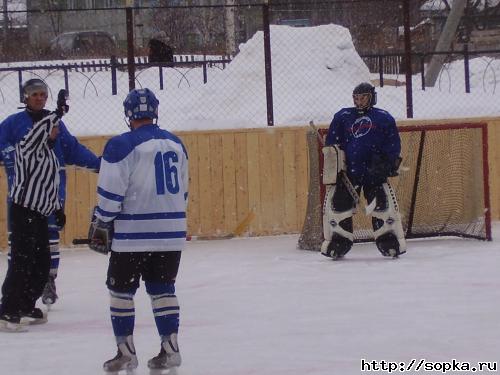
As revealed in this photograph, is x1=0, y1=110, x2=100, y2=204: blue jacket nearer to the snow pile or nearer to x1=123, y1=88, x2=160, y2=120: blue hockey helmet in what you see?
x1=123, y1=88, x2=160, y2=120: blue hockey helmet

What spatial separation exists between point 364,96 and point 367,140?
1.18ft

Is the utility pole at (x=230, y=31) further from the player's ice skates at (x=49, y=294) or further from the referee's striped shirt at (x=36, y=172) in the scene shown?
the referee's striped shirt at (x=36, y=172)

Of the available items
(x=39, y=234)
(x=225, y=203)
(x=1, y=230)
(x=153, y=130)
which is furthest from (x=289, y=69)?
(x=153, y=130)

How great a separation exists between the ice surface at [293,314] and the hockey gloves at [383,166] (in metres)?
Answer: 0.72

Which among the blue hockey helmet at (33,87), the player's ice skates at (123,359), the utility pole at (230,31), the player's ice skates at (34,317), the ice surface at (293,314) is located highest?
the utility pole at (230,31)

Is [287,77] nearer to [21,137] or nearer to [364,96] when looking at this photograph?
[364,96]

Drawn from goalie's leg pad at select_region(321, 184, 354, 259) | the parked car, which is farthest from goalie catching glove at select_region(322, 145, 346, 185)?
the parked car

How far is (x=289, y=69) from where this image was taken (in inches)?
589

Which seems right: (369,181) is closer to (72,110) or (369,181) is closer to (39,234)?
(39,234)

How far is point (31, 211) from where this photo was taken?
23.3ft

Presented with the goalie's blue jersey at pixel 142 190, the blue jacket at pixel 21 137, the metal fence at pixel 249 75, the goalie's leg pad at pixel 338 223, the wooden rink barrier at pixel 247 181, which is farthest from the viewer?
the metal fence at pixel 249 75

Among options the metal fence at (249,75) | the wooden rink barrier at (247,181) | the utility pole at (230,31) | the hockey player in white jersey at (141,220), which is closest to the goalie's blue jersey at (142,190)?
the hockey player in white jersey at (141,220)

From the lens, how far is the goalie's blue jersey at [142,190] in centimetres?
574

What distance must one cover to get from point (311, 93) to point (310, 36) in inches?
72.2
